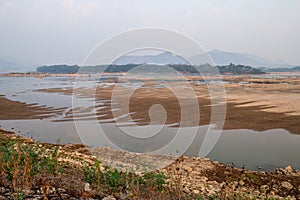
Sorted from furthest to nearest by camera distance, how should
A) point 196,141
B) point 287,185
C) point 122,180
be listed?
point 196,141 → point 287,185 → point 122,180

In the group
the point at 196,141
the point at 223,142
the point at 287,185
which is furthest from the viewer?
the point at 196,141

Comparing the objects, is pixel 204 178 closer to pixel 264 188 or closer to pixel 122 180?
pixel 264 188

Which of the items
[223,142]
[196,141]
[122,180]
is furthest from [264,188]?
[196,141]

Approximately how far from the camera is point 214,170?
9961mm

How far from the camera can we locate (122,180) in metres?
5.96

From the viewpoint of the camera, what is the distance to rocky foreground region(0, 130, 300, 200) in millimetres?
4668

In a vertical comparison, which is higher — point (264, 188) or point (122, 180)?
point (122, 180)

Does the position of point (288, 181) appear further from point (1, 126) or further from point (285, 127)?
point (1, 126)

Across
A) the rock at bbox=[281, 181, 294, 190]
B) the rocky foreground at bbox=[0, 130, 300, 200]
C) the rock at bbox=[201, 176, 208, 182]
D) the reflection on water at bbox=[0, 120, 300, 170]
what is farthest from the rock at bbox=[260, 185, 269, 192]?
the reflection on water at bbox=[0, 120, 300, 170]

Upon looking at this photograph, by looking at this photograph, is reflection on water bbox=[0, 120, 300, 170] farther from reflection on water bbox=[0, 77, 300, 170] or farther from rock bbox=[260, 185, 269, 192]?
rock bbox=[260, 185, 269, 192]

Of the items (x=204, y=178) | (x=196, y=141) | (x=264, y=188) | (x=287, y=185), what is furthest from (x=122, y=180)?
(x=196, y=141)

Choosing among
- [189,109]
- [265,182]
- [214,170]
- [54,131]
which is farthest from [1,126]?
[265,182]

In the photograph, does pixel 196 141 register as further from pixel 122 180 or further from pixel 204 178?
pixel 122 180

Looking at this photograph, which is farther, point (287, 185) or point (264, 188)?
point (287, 185)
